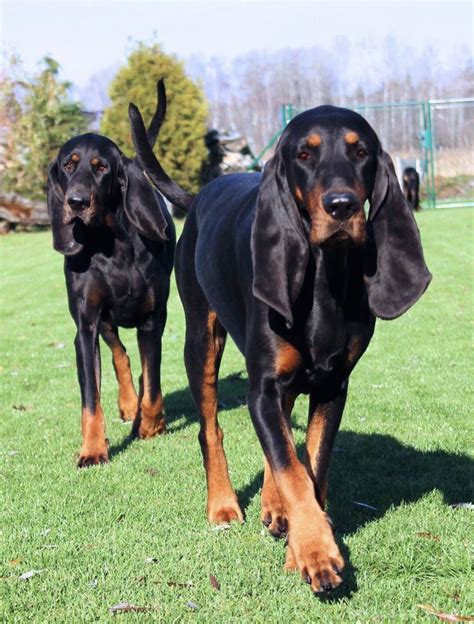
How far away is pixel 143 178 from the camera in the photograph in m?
6.33

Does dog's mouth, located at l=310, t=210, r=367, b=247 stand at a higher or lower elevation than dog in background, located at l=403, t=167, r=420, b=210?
higher

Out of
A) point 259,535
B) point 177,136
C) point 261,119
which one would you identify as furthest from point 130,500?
point 261,119

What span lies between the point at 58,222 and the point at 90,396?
125 centimetres

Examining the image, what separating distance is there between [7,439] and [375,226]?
3.77 meters

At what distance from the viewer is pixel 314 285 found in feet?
12.1

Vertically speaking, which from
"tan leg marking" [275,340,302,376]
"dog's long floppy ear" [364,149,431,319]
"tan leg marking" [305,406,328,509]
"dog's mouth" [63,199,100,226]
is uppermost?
"dog's long floppy ear" [364,149,431,319]

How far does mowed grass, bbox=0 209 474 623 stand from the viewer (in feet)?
11.5

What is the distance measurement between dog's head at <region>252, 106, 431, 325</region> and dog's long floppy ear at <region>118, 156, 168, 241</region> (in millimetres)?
2771

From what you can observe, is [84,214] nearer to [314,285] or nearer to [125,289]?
[125,289]

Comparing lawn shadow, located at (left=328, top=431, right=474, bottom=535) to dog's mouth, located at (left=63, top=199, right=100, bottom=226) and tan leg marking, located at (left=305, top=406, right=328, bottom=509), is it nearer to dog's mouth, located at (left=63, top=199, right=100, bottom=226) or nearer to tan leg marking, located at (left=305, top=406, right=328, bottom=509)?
tan leg marking, located at (left=305, top=406, right=328, bottom=509)

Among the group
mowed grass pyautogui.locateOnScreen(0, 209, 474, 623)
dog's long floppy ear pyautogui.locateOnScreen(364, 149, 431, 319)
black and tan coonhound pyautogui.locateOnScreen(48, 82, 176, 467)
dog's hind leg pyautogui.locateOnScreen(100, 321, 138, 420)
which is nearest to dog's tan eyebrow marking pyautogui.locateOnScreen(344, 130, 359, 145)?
dog's long floppy ear pyautogui.locateOnScreen(364, 149, 431, 319)

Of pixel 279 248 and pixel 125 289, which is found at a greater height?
pixel 279 248

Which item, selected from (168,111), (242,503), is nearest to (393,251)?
(242,503)

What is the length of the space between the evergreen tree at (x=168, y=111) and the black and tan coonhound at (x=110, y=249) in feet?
70.9
